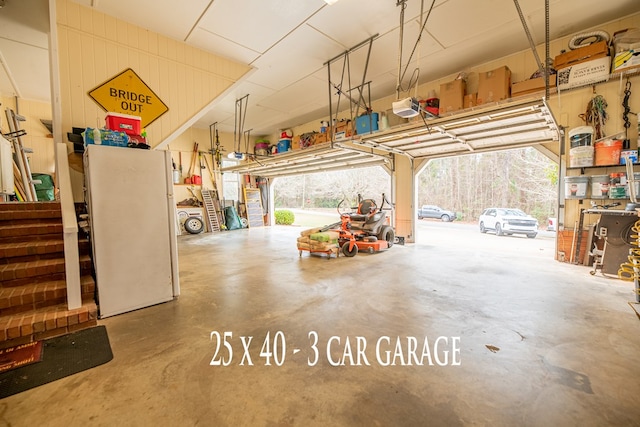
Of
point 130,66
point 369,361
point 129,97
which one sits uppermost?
point 130,66

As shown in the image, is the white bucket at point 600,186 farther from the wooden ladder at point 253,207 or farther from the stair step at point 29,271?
the wooden ladder at point 253,207

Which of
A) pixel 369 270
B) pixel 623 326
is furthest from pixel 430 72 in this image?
pixel 623 326

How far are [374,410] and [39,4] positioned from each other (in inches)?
250

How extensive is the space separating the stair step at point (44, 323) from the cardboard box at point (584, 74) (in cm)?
771

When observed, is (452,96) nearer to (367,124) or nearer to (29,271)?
(367,124)

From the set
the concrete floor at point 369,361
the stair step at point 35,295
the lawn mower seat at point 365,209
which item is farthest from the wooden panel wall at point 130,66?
the lawn mower seat at point 365,209

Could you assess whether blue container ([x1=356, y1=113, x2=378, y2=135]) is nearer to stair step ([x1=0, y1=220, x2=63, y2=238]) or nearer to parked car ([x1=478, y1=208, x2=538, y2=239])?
stair step ([x1=0, y1=220, x2=63, y2=238])

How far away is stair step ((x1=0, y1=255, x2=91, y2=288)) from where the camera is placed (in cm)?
264

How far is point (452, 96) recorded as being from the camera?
191 inches

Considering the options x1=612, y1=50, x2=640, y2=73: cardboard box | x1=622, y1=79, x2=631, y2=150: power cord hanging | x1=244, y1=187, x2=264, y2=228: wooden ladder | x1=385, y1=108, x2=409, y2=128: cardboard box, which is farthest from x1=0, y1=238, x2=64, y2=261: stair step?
x1=244, y1=187, x2=264, y2=228: wooden ladder

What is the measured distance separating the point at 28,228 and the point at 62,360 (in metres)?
2.14

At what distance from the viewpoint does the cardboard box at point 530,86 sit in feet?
13.9

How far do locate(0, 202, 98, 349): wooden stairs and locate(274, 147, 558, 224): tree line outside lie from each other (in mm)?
10848

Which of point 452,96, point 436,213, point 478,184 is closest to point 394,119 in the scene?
point 452,96
